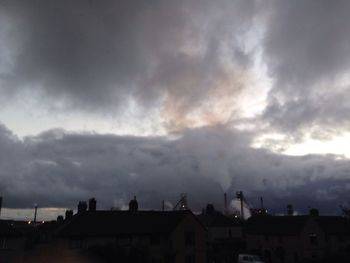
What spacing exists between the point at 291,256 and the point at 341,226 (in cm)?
1388

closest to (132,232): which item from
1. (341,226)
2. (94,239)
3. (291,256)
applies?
(94,239)

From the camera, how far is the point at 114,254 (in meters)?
41.9

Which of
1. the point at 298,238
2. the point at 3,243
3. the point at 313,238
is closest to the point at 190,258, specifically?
the point at 298,238

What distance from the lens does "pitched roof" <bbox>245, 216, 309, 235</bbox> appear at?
6831cm

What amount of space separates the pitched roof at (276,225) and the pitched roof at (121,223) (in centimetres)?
2389

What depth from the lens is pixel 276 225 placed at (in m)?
73.3

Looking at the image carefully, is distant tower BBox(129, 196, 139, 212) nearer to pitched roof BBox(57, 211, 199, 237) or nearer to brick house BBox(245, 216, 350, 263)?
pitched roof BBox(57, 211, 199, 237)

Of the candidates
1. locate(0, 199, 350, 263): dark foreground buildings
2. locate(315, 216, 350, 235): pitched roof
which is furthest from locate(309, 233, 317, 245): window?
locate(315, 216, 350, 235): pitched roof

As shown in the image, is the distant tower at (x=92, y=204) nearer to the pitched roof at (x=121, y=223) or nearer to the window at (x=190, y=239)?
the pitched roof at (x=121, y=223)

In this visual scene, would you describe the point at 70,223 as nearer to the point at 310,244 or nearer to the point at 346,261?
the point at 346,261

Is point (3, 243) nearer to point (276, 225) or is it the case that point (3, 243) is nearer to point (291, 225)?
point (291, 225)

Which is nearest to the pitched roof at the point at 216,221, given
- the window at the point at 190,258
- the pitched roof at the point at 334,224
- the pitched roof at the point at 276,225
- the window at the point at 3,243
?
the pitched roof at the point at 276,225

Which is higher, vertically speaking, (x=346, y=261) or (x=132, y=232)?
(x=132, y=232)

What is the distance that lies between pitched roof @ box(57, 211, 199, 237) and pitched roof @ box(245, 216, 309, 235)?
23.9m
